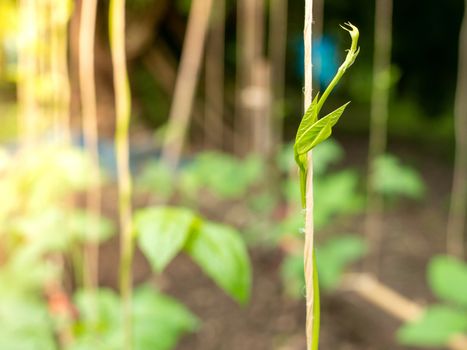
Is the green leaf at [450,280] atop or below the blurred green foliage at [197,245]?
below

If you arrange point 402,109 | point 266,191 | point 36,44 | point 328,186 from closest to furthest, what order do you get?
point 36,44
point 328,186
point 266,191
point 402,109

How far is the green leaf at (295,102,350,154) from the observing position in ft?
1.10

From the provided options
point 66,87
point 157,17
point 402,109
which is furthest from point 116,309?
point 402,109

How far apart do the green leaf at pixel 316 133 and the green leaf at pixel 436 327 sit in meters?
0.94

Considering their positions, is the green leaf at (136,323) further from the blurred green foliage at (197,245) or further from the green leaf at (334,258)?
the green leaf at (334,258)

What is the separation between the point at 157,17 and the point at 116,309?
3368 millimetres

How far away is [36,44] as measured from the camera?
5.06 ft

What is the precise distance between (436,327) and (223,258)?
619mm

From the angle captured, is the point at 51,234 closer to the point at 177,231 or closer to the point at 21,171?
the point at 21,171

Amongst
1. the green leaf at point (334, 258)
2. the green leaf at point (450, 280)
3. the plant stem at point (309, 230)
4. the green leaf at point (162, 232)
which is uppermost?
the plant stem at point (309, 230)

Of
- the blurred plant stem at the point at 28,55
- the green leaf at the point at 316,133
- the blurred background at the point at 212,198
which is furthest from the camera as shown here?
the blurred plant stem at the point at 28,55

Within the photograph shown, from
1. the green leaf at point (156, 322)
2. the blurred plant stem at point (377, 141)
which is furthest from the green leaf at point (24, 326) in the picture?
the blurred plant stem at point (377, 141)

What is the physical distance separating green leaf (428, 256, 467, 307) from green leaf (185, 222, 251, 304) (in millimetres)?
648

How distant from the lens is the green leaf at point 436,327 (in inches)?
45.6
